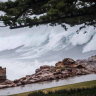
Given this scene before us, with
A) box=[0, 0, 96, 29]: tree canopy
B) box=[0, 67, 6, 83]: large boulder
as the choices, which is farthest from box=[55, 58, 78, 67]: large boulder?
box=[0, 0, 96, 29]: tree canopy

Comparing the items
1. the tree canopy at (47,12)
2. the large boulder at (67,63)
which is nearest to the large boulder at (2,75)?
the large boulder at (67,63)

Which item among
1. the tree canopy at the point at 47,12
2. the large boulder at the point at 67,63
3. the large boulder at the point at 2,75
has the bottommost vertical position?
the large boulder at the point at 2,75

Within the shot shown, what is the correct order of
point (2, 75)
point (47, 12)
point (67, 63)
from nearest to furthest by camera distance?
point (47, 12), point (2, 75), point (67, 63)

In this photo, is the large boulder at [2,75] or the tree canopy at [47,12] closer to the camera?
the tree canopy at [47,12]

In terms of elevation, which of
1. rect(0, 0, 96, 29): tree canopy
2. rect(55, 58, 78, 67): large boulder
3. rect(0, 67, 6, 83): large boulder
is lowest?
rect(0, 67, 6, 83): large boulder

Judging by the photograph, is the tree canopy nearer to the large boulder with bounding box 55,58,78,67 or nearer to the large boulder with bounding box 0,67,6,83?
the large boulder with bounding box 0,67,6,83

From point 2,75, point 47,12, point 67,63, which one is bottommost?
point 2,75

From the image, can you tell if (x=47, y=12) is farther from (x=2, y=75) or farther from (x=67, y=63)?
(x=67, y=63)

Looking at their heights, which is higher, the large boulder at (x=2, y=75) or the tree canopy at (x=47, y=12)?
the tree canopy at (x=47, y=12)

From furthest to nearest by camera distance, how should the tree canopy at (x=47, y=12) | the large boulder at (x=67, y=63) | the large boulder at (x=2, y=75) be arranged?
the large boulder at (x=67, y=63) < the large boulder at (x=2, y=75) < the tree canopy at (x=47, y=12)

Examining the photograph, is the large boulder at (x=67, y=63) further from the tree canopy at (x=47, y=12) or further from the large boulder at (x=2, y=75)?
the tree canopy at (x=47, y=12)

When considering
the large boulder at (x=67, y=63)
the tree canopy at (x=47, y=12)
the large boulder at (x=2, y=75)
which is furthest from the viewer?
the large boulder at (x=67, y=63)

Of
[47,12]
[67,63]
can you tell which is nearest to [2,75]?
[67,63]

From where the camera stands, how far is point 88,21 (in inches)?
788
